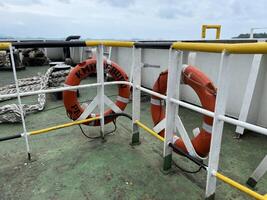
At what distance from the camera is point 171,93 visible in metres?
1.60

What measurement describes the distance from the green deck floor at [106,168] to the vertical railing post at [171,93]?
246 mm

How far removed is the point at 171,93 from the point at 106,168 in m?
0.87

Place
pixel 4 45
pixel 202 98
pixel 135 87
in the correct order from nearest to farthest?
pixel 202 98 → pixel 4 45 → pixel 135 87

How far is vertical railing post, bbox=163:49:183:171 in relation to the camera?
5.05 ft

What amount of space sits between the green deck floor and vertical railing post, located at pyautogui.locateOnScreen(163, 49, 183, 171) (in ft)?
0.81

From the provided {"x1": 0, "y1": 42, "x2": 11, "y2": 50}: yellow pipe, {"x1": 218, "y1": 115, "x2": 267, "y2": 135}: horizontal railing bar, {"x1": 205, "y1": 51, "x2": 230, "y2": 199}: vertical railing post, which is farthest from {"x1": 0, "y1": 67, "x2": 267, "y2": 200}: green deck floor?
{"x1": 0, "y1": 42, "x2": 11, "y2": 50}: yellow pipe

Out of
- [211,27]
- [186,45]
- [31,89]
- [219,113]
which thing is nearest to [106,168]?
[219,113]

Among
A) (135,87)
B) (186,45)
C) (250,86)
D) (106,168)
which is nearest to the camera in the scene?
(186,45)

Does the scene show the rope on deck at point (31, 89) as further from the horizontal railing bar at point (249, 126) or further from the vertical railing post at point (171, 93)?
the horizontal railing bar at point (249, 126)

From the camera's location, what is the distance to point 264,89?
2502mm

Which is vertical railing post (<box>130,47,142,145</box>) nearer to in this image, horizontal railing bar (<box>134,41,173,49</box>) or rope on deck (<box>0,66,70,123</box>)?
horizontal railing bar (<box>134,41,173,49</box>)

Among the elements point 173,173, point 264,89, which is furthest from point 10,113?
point 264,89

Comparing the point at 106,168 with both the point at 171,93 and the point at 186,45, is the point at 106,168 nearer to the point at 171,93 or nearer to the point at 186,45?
the point at 171,93

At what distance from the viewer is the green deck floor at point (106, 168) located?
5.07 feet
